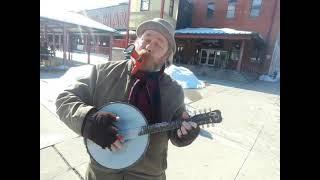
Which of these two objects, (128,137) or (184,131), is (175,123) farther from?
(128,137)

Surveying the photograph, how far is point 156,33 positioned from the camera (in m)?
1.58

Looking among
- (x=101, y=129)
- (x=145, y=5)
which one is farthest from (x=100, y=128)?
(x=145, y=5)

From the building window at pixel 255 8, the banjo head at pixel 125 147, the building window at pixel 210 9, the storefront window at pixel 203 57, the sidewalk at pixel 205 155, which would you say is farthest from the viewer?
the building window at pixel 210 9

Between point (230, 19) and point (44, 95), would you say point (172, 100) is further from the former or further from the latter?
point (230, 19)

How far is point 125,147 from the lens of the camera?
1443 millimetres

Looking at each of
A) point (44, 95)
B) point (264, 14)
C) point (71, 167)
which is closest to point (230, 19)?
point (264, 14)

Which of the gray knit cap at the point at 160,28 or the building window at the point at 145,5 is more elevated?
the building window at the point at 145,5

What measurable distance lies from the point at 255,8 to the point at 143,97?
67.1ft

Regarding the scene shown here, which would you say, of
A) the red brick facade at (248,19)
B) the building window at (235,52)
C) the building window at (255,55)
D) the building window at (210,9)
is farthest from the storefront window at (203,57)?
the building window at (210,9)

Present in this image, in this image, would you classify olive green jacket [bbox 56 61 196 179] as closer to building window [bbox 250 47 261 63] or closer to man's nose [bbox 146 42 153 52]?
man's nose [bbox 146 42 153 52]

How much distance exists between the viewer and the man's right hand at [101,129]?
1.29 metres

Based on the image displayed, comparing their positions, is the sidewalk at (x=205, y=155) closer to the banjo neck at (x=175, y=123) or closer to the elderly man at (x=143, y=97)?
the elderly man at (x=143, y=97)

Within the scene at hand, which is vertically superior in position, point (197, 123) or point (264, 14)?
point (264, 14)
